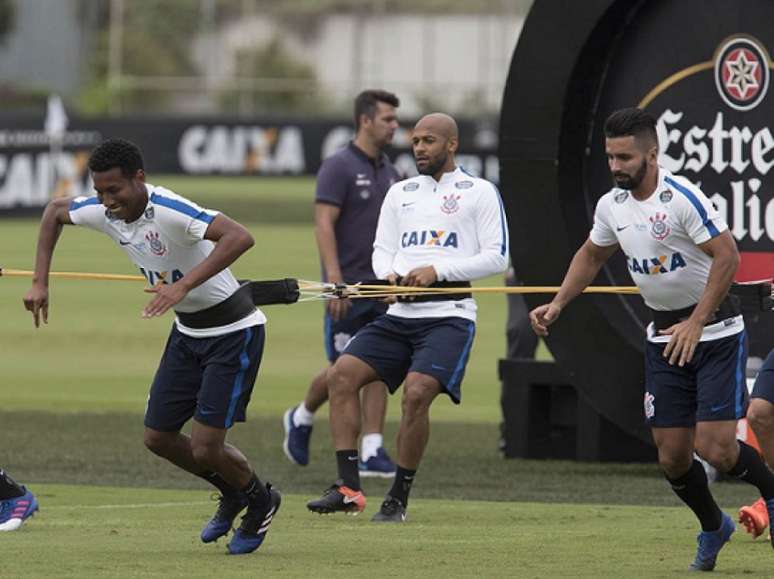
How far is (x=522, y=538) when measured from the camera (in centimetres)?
993

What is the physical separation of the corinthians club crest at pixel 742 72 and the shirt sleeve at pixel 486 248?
8.53 ft

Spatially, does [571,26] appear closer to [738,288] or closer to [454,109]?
[738,288]

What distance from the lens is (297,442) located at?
13.6 meters

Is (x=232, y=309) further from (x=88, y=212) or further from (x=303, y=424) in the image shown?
(x=303, y=424)

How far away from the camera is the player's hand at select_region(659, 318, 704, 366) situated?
868 centimetres

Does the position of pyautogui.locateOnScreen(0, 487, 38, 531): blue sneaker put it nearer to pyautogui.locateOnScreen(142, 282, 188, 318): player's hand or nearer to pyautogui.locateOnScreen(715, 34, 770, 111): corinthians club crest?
pyautogui.locateOnScreen(142, 282, 188, 318): player's hand

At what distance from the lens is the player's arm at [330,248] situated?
516 inches

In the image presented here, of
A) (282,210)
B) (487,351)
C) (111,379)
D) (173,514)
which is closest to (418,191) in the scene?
(173,514)

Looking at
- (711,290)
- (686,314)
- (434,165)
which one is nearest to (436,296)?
(434,165)

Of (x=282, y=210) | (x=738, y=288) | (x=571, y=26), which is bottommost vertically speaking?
(x=282, y=210)

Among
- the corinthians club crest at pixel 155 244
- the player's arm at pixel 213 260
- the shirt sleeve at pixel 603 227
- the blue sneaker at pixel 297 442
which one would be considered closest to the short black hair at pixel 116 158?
the corinthians club crest at pixel 155 244

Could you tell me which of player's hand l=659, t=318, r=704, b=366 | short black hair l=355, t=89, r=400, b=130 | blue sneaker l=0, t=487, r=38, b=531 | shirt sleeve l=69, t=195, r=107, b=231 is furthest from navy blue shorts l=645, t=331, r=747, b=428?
short black hair l=355, t=89, r=400, b=130

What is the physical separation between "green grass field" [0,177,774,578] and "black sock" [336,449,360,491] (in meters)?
0.20

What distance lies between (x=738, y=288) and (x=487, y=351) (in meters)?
12.1
